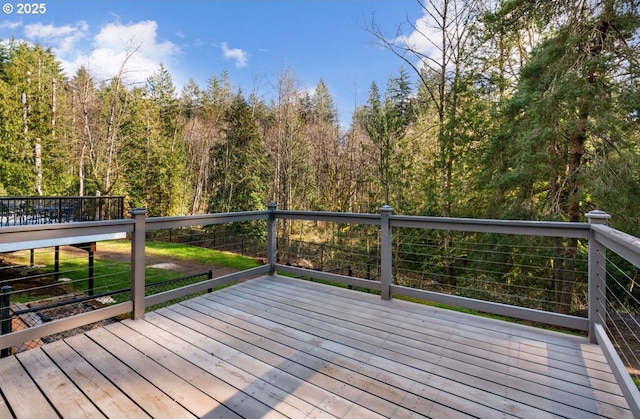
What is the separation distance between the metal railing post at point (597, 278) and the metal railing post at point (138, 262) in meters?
3.70

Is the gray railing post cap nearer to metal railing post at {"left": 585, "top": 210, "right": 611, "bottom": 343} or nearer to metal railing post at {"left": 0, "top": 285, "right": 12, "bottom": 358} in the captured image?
metal railing post at {"left": 585, "top": 210, "right": 611, "bottom": 343}

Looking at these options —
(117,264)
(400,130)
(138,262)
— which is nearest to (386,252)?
(138,262)

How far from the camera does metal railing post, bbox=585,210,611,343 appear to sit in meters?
2.47

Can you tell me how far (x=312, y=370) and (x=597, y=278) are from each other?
88.2 inches

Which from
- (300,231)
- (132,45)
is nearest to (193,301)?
(300,231)

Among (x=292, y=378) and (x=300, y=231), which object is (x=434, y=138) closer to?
(x=300, y=231)

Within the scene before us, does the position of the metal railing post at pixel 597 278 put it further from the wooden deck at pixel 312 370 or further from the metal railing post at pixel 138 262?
the metal railing post at pixel 138 262

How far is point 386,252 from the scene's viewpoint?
3551mm

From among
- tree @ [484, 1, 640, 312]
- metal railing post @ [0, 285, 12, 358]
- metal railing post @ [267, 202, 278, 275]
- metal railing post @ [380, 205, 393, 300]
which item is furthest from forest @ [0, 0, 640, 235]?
metal railing post @ [0, 285, 12, 358]

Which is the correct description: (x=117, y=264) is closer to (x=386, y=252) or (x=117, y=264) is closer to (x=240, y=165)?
(x=240, y=165)

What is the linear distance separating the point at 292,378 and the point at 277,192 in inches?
575

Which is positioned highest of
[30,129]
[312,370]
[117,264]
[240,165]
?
[30,129]

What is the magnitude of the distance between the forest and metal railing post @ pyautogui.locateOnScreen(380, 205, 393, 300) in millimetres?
4611

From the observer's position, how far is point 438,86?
9.94 meters
